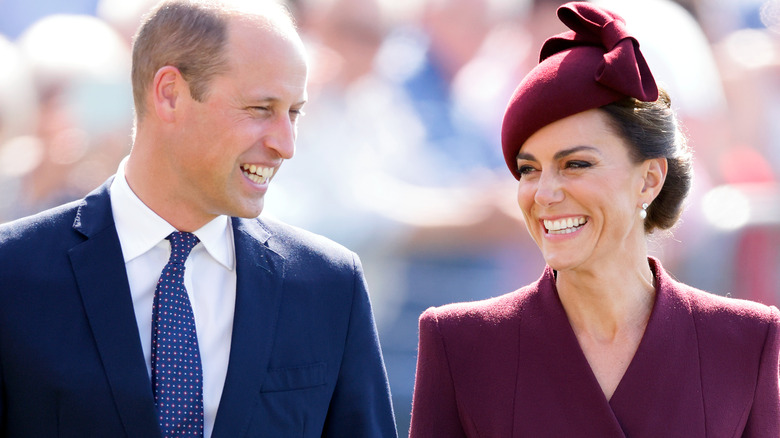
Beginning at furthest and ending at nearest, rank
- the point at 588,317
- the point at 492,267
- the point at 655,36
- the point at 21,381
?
the point at 655,36, the point at 492,267, the point at 588,317, the point at 21,381

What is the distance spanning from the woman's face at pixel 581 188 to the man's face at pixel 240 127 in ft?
1.80

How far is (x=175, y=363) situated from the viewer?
213cm

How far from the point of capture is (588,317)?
2.41 m

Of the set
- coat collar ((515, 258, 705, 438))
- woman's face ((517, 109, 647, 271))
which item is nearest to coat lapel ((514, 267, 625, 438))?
coat collar ((515, 258, 705, 438))

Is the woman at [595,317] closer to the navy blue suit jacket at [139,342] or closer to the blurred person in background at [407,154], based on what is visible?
the navy blue suit jacket at [139,342]

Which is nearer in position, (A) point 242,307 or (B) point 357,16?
(A) point 242,307

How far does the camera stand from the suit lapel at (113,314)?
2072mm

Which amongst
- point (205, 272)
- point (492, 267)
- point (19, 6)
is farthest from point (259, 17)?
point (19, 6)

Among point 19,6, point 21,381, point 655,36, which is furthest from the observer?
point 19,6

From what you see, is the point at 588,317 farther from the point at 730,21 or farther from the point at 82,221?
the point at 730,21

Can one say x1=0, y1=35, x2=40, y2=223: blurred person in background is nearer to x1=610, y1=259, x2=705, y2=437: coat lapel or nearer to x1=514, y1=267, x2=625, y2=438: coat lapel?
x1=514, y1=267, x2=625, y2=438: coat lapel

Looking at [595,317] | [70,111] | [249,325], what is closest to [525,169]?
[595,317]

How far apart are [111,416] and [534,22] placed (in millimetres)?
4013

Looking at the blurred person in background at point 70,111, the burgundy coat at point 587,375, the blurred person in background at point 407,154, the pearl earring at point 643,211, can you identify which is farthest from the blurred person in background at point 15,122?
the pearl earring at point 643,211
